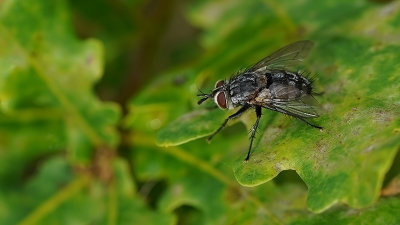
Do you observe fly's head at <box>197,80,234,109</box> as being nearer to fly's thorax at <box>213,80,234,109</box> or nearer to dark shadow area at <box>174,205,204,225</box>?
fly's thorax at <box>213,80,234,109</box>

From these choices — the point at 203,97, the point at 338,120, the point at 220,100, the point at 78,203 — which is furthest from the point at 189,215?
the point at 338,120

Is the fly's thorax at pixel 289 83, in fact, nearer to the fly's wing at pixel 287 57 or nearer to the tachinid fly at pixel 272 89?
the tachinid fly at pixel 272 89

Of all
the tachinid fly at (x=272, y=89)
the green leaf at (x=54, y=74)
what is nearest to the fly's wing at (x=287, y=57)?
the tachinid fly at (x=272, y=89)

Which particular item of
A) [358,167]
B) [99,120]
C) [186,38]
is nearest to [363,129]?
[358,167]

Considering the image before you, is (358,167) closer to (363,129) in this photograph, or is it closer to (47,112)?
(363,129)

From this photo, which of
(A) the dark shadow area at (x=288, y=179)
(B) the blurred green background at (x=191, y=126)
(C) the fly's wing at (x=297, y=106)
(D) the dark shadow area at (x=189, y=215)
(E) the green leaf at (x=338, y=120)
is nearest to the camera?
(E) the green leaf at (x=338, y=120)

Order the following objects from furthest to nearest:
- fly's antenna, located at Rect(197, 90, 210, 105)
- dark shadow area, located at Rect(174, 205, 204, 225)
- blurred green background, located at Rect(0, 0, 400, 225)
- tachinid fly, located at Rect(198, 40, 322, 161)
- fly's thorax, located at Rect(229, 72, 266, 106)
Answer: dark shadow area, located at Rect(174, 205, 204, 225) → fly's antenna, located at Rect(197, 90, 210, 105) → fly's thorax, located at Rect(229, 72, 266, 106) → tachinid fly, located at Rect(198, 40, 322, 161) → blurred green background, located at Rect(0, 0, 400, 225)

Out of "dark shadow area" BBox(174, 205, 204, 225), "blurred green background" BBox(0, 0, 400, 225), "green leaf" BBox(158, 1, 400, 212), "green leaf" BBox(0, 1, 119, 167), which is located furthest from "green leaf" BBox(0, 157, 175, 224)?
"green leaf" BBox(158, 1, 400, 212)
